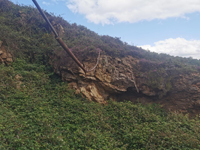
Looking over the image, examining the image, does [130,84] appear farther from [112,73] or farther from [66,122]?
[66,122]

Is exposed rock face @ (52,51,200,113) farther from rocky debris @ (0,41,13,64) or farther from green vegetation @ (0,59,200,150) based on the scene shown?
rocky debris @ (0,41,13,64)

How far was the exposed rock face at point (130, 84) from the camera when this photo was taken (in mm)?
7641

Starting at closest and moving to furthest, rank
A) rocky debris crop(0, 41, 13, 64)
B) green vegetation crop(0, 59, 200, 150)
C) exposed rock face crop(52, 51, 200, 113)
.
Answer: green vegetation crop(0, 59, 200, 150)
rocky debris crop(0, 41, 13, 64)
exposed rock face crop(52, 51, 200, 113)

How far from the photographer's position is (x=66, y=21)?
44.2ft

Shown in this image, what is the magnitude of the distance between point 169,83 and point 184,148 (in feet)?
14.8

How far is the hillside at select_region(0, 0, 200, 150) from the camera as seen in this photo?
15.0 feet

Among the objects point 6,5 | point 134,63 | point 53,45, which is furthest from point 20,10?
point 134,63

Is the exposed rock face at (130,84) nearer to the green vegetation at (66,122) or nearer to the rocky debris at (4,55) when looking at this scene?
the green vegetation at (66,122)

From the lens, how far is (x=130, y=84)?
27.4 ft

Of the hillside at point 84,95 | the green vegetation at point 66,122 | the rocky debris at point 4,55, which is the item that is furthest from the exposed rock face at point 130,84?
the rocky debris at point 4,55

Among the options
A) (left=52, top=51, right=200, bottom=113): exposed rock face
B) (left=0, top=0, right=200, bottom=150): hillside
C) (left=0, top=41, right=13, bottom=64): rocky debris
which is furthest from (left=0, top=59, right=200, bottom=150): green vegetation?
(left=52, top=51, right=200, bottom=113): exposed rock face

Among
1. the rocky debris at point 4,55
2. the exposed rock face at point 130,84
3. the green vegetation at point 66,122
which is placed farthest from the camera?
the exposed rock face at point 130,84

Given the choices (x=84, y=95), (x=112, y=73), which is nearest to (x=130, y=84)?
(x=112, y=73)

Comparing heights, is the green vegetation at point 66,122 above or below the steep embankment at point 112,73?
below
